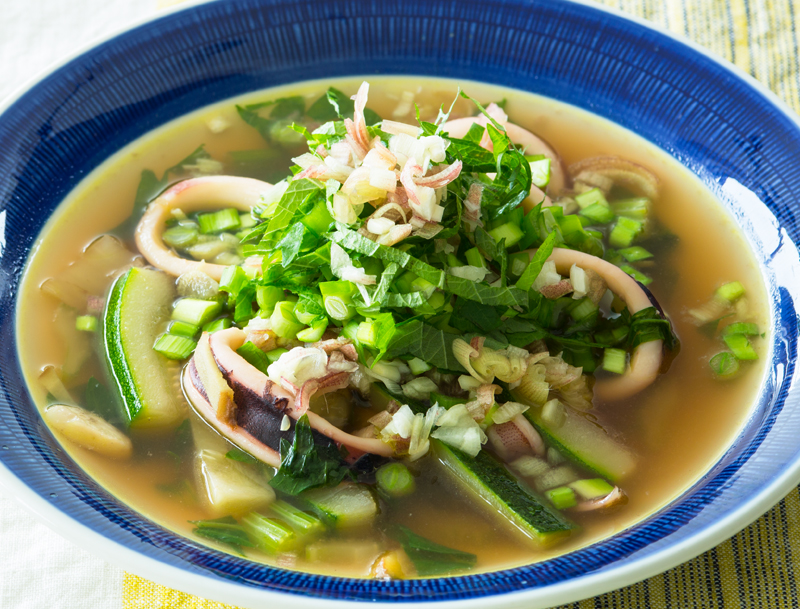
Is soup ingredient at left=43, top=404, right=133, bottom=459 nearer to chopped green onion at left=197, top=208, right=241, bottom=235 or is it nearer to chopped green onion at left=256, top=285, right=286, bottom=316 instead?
chopped green onion at left=256, top=285, right=286, bottom=316

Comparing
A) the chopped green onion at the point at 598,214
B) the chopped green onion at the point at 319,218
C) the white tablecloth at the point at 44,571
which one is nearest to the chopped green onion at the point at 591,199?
the chopped green onion at the point at 598,214

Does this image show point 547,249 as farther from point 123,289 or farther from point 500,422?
point 123,289

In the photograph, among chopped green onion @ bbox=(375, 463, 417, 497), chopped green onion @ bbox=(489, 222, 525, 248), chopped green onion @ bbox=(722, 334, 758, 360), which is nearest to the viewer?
chopped green onion @ bbox=(375, 463, 417, 497)

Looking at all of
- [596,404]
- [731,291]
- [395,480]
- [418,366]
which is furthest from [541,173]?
[395,480]

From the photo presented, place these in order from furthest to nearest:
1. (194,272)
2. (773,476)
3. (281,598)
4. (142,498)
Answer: (194,272) < (142,498) < (773,476) < (281,598)

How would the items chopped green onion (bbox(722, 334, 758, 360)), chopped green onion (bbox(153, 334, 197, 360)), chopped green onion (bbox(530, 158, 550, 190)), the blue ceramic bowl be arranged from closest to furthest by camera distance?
the blue ceramic bowl → chopped green onion (bbox(153, 334, 197, 360)) → chopped green onion (bbox(722, 334, 758, 360)) → chopped green onion (bbox(530, 158, 550, 190))

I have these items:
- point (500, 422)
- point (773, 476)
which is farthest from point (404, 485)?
point (773, 476)

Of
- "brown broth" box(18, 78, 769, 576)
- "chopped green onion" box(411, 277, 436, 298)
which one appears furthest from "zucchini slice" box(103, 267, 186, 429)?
"chopped green onion" box(411, 277, 436, 298)
